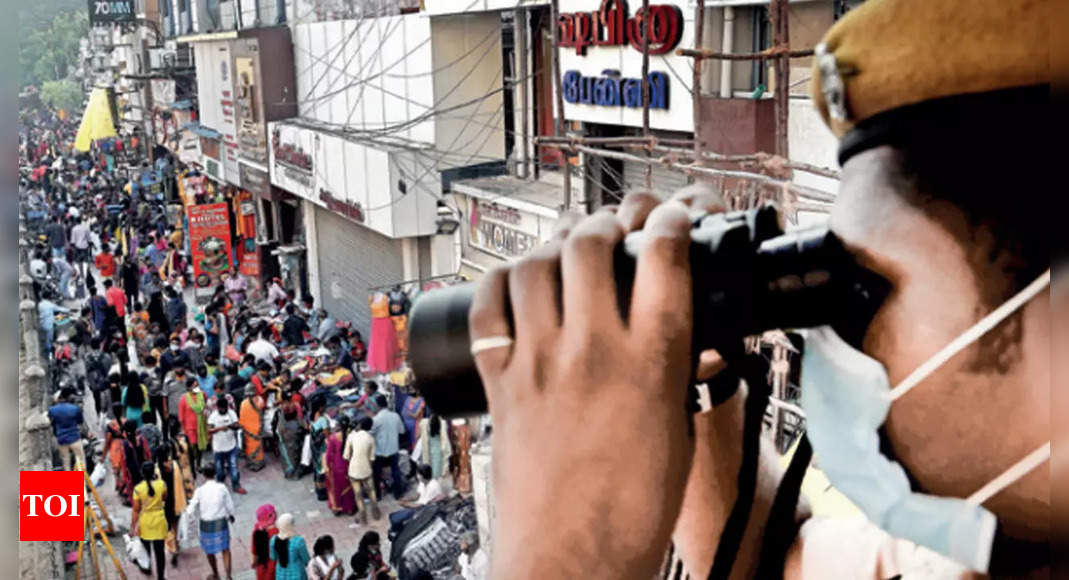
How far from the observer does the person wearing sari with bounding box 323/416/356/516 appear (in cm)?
1083

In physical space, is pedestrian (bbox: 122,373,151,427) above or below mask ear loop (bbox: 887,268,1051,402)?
below

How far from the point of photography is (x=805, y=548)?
69.3 inches

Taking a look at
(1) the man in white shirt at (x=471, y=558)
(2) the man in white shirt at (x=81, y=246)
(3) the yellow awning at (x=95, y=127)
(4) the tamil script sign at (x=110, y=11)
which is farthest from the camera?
(3) the yellow awning at (x=95, y=127)

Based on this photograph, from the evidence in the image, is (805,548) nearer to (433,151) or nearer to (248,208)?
(433,151)

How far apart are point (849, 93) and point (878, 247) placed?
17 centimetres

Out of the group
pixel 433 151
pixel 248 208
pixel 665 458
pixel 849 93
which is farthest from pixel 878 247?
pixel 248 208

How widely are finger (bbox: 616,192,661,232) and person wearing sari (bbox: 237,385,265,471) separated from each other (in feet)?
35.7

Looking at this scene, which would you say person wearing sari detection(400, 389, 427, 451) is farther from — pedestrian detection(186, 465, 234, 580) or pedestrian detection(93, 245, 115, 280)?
pedestrian detection(93, 245, 115, 280)

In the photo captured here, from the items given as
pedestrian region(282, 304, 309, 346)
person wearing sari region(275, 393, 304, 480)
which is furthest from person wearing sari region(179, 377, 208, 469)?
pedestrian region(282, 304, 309, 346)

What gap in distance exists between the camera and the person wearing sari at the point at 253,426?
1177 cm

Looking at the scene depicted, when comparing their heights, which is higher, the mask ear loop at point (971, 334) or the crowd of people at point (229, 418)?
the mask ear loop at point (971, 334)

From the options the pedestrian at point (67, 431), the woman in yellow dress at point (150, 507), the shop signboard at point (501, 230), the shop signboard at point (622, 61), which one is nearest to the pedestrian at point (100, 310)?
the pedestrian at point (67, 431)

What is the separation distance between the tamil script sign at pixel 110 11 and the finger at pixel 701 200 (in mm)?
32678

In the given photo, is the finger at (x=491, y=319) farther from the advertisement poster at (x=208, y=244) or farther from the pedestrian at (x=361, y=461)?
the advertisement poster at (x=208, y=244)
